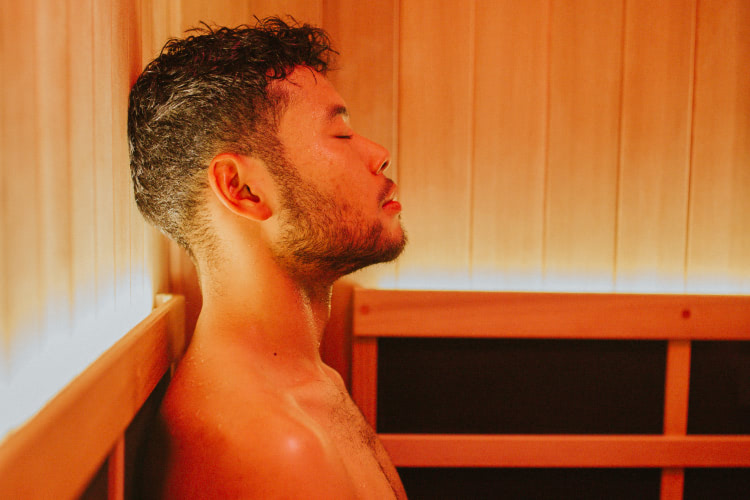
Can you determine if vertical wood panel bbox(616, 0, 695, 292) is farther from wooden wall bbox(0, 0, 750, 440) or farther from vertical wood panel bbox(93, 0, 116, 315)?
vertical wood panel bbox(93, 0, 116, 315)

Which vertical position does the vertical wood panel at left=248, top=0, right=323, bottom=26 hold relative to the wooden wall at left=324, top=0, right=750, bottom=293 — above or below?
above

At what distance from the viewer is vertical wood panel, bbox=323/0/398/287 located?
128 centimetres

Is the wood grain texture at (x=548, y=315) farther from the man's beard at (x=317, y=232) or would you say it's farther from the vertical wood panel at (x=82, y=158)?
the vertical wood panel at (x=82, y=158)

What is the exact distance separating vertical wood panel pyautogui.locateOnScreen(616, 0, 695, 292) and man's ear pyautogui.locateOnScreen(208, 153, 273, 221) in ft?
3.34

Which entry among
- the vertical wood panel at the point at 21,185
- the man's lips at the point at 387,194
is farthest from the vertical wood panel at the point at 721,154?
the vertical wood panel at the point at 21,185

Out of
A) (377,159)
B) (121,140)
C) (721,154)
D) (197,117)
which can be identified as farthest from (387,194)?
(721,154)

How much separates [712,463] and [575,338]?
0.49m

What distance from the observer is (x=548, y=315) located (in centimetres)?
128

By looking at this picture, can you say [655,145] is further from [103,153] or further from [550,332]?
[103,153]

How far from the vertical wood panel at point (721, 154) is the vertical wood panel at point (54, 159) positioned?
4.75 feet

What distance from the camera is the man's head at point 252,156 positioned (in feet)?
2.57

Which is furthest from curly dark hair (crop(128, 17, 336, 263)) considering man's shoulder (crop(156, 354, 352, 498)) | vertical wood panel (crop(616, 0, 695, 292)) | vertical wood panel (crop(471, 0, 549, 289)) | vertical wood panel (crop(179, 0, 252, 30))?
vertical wood panel (crop(616, 0, 695, 292))

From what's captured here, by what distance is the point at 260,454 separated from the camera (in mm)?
629

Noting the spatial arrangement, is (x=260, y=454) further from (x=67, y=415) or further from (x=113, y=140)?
(x=113, y=140)
